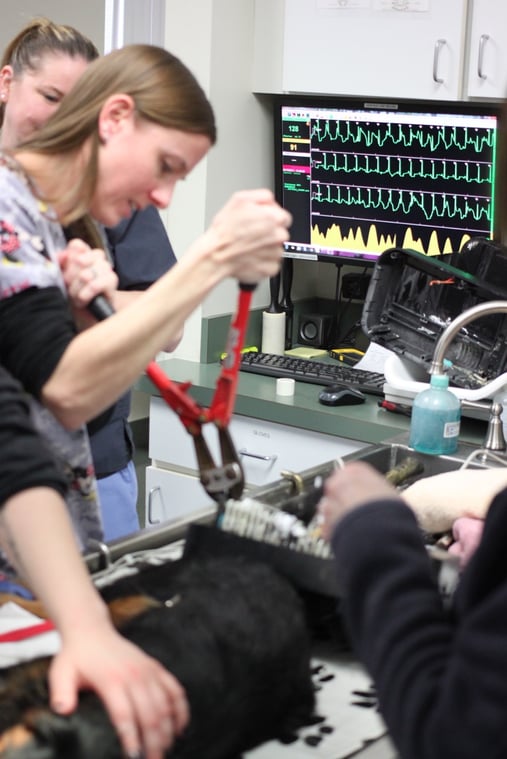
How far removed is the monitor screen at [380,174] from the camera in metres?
2.80

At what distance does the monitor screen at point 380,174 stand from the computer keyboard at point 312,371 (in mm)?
393

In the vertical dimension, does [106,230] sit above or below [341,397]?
above

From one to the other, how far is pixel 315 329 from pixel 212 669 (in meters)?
2.26

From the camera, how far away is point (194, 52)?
2799 mm

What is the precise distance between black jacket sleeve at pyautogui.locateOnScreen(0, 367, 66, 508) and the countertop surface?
4.34 feet

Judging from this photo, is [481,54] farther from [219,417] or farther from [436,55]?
[219,417]

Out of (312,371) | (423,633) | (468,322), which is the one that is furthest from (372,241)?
(423,633)

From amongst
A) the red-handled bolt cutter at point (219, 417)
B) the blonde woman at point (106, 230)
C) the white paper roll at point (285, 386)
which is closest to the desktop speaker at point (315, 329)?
the white paper roll at point (285, 386)

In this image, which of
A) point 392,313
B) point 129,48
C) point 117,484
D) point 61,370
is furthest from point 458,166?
point 61,370

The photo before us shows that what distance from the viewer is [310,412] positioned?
2.46m

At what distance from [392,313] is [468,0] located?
2.86 feet

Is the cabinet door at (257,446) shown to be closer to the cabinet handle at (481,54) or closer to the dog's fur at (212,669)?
the cabinet handle at (481,54)

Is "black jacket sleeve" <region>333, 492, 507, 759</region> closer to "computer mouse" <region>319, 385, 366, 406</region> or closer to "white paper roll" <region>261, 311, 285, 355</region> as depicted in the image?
"computer mouse" <region>319, 385, 366, 406</region>

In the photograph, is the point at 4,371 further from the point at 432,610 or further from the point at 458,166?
the point at 458,166
